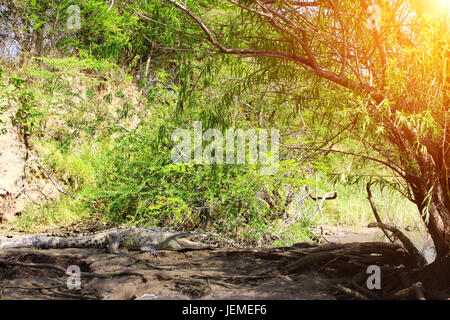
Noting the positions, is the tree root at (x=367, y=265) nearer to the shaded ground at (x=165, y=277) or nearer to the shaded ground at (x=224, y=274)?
the shaded ground at (x=224, y=274)

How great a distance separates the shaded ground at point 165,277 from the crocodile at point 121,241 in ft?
0.70

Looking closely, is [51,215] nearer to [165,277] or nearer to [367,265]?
[165,277]

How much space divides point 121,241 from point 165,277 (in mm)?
1494

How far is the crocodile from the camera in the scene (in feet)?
13.5

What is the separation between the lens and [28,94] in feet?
21.5

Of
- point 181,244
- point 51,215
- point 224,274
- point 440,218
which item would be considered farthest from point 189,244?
point 51,215

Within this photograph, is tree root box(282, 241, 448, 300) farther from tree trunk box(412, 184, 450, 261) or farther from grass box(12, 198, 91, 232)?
grass box(12, 198, 91, 232)

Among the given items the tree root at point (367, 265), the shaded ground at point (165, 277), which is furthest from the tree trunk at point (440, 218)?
the shaded ground at point (165, 277)


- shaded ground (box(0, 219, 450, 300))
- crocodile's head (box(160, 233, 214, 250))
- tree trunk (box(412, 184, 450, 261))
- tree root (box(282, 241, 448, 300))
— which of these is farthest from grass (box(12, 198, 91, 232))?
→ tree trunk (box(412, 184, 450, 261))

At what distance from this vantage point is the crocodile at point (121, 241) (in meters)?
4.13

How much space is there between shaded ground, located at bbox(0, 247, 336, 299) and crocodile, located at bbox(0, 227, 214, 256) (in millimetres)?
215

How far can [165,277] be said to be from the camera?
3.00m

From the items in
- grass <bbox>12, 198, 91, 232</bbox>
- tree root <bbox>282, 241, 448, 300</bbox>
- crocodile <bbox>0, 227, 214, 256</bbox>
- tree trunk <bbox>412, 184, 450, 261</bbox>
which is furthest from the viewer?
grass <bbox>12, 198, 91, 232</bbox>

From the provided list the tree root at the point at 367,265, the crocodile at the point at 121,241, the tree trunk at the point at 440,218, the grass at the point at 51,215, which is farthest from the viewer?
the grass at the point at 51,215
